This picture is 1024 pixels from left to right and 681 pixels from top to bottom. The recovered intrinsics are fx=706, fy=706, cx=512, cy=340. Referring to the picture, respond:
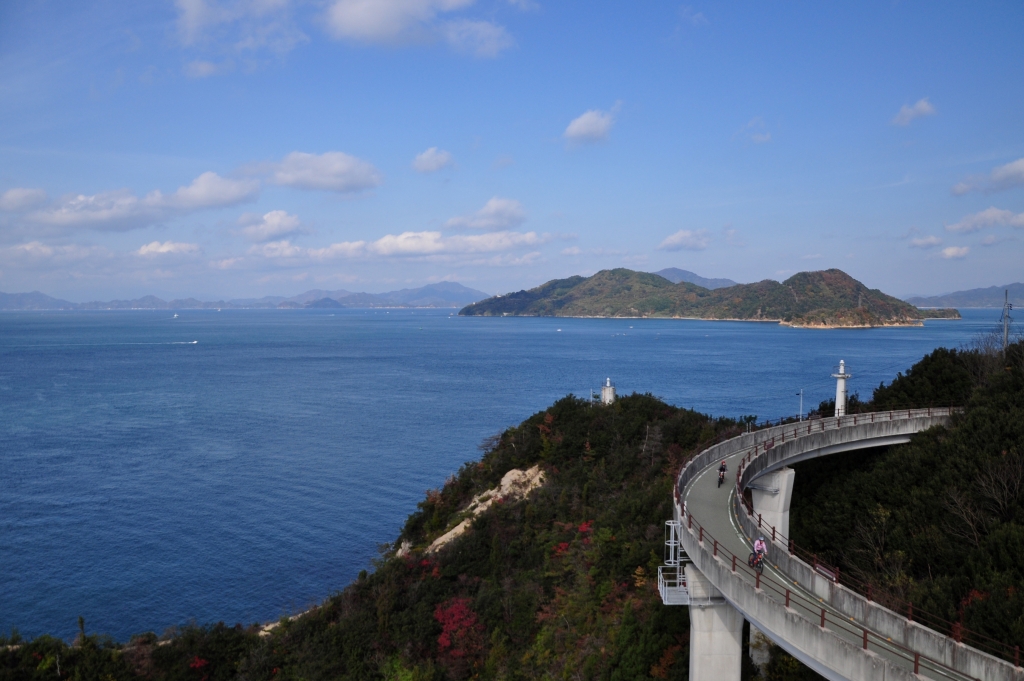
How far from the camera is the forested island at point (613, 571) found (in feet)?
65.6

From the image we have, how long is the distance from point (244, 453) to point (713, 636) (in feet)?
166

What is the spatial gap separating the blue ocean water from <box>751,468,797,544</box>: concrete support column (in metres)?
21.7

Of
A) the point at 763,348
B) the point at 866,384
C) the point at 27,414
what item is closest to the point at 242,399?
the point at 27,414

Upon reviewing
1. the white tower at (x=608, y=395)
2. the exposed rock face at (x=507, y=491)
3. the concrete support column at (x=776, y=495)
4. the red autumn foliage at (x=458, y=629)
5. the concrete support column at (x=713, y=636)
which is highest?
the white tower at (x=608, y=395)

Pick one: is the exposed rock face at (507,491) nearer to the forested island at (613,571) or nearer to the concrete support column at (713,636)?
the forested island at (613,571)

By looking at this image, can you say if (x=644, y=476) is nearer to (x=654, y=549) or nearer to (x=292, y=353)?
(x=654, y=549)

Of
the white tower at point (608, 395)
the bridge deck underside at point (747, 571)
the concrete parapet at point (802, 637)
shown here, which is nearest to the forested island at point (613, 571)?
the bridge deck underside at point (747, 571)

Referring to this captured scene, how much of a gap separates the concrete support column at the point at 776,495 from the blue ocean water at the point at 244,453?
71.2 feet

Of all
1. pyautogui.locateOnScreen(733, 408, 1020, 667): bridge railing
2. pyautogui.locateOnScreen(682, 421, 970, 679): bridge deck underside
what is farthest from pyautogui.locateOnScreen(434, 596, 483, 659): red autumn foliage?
pyautogui.locateOnScreen(733, 408, 1020, 667): bridge railing

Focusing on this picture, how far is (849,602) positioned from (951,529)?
30.0ft

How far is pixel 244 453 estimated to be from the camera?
59938 millimetres

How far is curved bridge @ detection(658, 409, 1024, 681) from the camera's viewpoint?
12.7 metres

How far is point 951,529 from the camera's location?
2112cm

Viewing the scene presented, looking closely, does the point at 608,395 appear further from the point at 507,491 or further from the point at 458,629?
the point at 458,629
